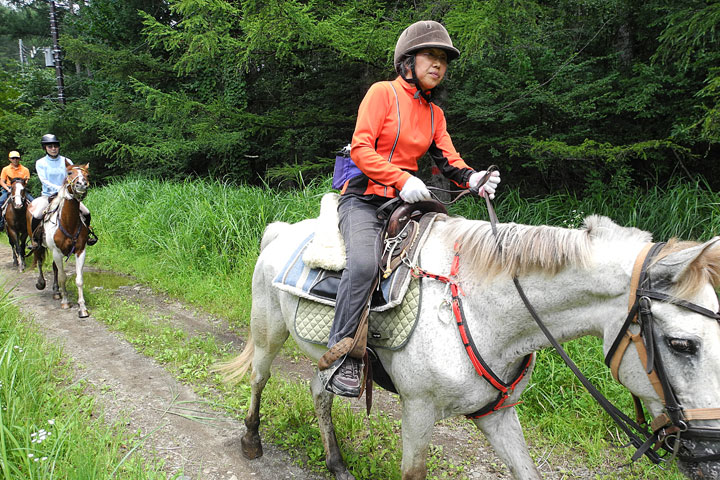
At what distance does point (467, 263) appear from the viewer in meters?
2.09

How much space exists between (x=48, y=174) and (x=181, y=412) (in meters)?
6.52

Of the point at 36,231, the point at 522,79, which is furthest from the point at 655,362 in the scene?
the point at 36,231

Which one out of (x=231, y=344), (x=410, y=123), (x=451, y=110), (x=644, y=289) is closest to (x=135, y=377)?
(x=231, y=344)

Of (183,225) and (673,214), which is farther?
(183,225)

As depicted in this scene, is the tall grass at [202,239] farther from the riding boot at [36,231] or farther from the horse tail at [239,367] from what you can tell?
the horse tail at [239,367]

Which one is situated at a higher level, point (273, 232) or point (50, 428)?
point (273, 232)

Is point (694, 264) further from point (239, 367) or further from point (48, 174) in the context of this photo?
point (48, 174)

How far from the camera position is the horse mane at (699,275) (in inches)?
56.6

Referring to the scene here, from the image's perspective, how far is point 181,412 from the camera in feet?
12.0

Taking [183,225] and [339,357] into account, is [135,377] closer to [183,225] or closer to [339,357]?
[339,357]

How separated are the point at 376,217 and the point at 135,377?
10.7ft

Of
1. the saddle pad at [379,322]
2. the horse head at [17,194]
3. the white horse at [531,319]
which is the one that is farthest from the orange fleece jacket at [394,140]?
the horse head at [17,194]

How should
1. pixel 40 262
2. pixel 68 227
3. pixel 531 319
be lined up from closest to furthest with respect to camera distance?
pixel 531 319 → pixel 68 227 → pixel 40 262

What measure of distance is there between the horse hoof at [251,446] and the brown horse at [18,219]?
843 centimetres
